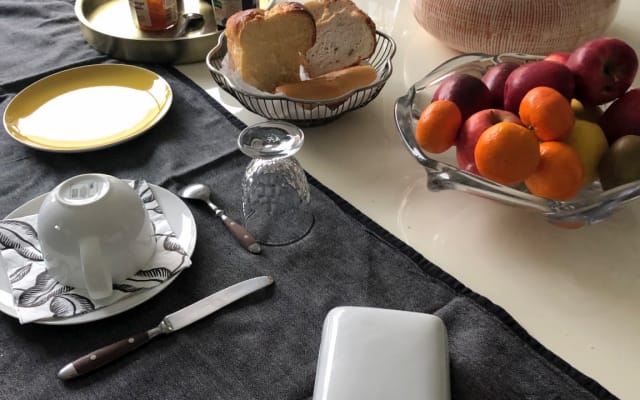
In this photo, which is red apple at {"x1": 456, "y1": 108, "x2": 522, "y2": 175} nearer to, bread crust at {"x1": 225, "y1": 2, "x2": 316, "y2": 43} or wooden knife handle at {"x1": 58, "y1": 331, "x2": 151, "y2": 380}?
bread crust at {"x1": 225, "y1": 2, "x2": 316, "y2": 43}

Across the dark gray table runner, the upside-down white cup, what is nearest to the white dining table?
the dark gray table runner

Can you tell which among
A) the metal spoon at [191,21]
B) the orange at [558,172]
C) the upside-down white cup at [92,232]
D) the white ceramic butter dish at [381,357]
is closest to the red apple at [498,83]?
the orange at [558,172]

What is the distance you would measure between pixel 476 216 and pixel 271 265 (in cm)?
25

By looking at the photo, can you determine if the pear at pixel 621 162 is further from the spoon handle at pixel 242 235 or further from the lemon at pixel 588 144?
the spoon handle at pixel 242 235

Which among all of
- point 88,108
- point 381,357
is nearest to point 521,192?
point 381,357

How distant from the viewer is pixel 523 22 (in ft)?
2.86

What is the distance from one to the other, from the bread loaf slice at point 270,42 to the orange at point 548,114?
319mm

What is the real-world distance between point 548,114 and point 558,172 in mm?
63

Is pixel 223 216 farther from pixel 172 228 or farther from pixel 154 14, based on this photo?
pixel 154 14

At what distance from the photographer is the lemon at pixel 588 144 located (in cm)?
64

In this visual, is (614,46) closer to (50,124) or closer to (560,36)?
(560,36)

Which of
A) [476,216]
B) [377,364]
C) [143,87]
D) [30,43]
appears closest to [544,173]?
[476,216]

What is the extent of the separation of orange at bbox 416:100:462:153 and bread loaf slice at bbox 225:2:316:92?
0.73 feet

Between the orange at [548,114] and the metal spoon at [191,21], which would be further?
the metal spoon at [191,21]
